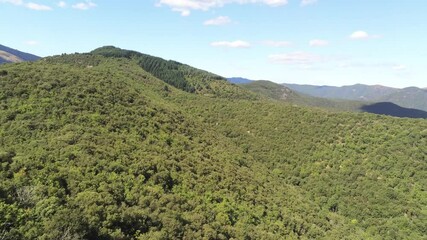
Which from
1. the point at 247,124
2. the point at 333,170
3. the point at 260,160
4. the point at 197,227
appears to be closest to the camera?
the point at 197,227

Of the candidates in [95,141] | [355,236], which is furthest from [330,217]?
[95,141]

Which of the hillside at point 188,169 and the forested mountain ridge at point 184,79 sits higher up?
the forested mountain ridge at point 184,79

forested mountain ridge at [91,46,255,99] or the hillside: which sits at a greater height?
forested mountain ridge at [91,46,255,99]

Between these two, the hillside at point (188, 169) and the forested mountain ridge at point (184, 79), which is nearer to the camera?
the hillside at point (188, 169)

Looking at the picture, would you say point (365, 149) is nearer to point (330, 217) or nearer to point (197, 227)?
point (330, 217)

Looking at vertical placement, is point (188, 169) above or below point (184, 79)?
below

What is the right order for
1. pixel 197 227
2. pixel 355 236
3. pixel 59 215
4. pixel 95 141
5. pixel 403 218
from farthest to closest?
1. pixel 403 218
2. pixel 355 236
3. pixel 95 141
4. pixel 197 227
5. pixel 59 215

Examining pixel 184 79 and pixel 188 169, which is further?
pixel 184 79

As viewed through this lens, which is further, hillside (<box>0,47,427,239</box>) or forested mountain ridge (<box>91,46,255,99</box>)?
forested mountain ridge (<box>91,46,255,99</box>)
